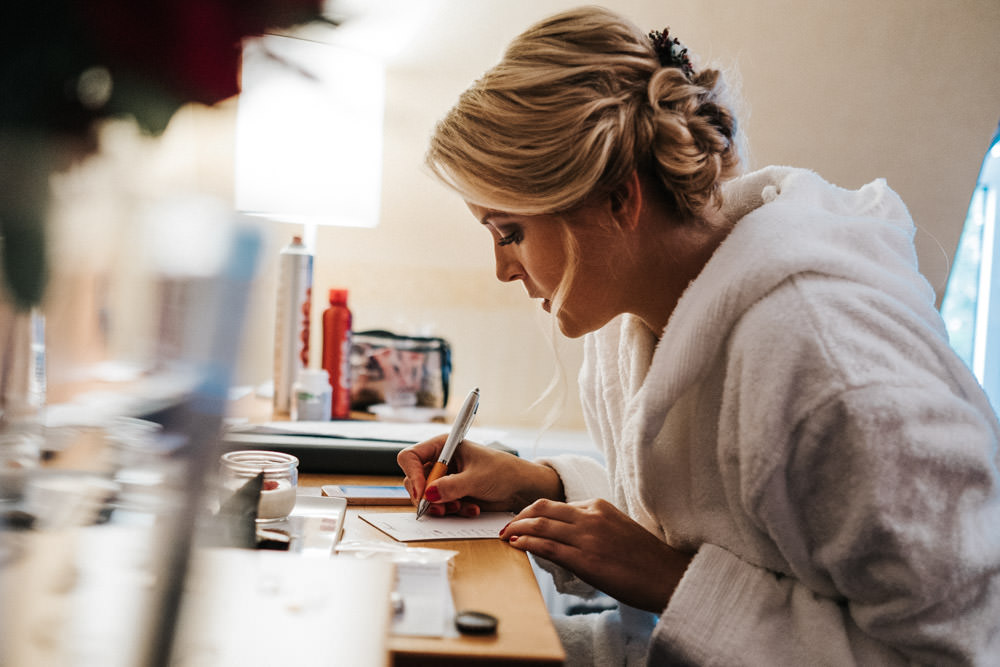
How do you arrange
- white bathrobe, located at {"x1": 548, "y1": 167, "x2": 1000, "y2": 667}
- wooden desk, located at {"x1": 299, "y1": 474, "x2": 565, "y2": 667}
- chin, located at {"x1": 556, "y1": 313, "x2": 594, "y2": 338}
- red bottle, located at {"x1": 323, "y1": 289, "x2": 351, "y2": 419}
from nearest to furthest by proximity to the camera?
wooden desk, located at {"x1": 299, "y1": 474, "x2": 565, "y2": 667}, white bathrobe, located at {"x1": 548, "y1": 167, "x2": 1000, "y2": 667}, chin, located at {"x1": 556, "y1": 313, "x2": 594, "y2": 338}, red bottle, located at {"x1": 323, "y1": 289, "x2": 351, "y2": 419}

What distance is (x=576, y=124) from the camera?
808 millimetres

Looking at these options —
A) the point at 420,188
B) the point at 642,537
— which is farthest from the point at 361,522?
the point at 420,188

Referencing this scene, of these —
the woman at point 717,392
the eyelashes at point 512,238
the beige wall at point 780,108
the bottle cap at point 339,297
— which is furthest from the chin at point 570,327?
the beige wall at point 780,108

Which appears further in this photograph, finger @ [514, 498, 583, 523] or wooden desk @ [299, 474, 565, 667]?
finger @ [514, 498, 583, 523]

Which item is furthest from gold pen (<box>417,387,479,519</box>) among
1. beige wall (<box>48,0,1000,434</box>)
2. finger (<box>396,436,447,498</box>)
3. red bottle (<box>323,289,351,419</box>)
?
beige wall (<box>48,0,1000,434</box>)

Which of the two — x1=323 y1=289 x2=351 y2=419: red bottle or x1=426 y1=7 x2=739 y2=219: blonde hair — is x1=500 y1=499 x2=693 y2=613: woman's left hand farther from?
x1=323 y1=289 x2=351 y2=419: red bottle

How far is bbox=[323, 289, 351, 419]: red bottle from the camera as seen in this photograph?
1454 millimetres

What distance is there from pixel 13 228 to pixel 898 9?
2185 mm

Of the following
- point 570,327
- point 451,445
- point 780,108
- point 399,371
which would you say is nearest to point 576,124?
point 570,327

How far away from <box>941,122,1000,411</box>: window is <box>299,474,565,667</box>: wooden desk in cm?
178

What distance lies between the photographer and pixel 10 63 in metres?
0.16

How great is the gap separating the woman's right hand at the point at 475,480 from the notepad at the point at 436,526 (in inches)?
0.8

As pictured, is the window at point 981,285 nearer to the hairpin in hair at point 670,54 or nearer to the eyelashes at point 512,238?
the hairpin in hair at point 670,54

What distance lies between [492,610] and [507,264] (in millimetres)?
488
